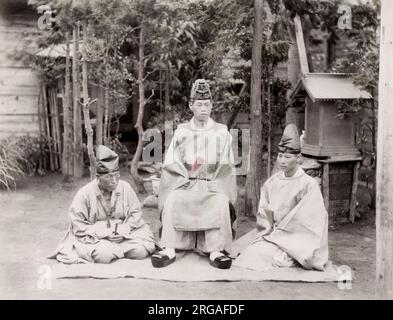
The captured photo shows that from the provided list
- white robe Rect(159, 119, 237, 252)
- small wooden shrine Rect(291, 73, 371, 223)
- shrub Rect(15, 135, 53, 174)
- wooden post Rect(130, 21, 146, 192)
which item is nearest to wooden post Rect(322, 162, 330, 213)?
small wooden shrine Rect(291, 73, 371, 223)

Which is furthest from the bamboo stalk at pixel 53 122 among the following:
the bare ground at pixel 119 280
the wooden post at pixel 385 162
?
the wooden post at pixel 385 162

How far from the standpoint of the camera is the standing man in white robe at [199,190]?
18.7ft

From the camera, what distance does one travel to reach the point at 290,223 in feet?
18.7

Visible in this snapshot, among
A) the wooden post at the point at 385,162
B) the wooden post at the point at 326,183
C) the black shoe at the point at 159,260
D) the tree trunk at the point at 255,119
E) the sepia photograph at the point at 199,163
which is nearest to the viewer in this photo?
the wooden post at the point at 385,162

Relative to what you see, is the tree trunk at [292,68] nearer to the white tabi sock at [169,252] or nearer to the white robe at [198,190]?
the white robe at [198,190]

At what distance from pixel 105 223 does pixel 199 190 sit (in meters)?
1.00

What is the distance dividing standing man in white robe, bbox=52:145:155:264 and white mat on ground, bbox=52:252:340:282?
0.12m

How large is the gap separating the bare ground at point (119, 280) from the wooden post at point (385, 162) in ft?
2.21

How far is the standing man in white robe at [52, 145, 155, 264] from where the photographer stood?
222 inches

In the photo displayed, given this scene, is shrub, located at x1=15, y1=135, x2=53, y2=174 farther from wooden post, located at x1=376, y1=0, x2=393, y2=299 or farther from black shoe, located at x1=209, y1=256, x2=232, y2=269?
wooden post, located at x1=376, y1=0, x2=393, y2=299

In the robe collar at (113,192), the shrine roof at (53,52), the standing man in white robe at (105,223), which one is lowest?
the standing man in white robe at (105,223)

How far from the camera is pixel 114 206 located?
5848 millimetres

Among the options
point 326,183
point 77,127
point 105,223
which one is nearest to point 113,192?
point 105,223

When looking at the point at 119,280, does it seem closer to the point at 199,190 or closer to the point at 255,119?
the point at 199,190
